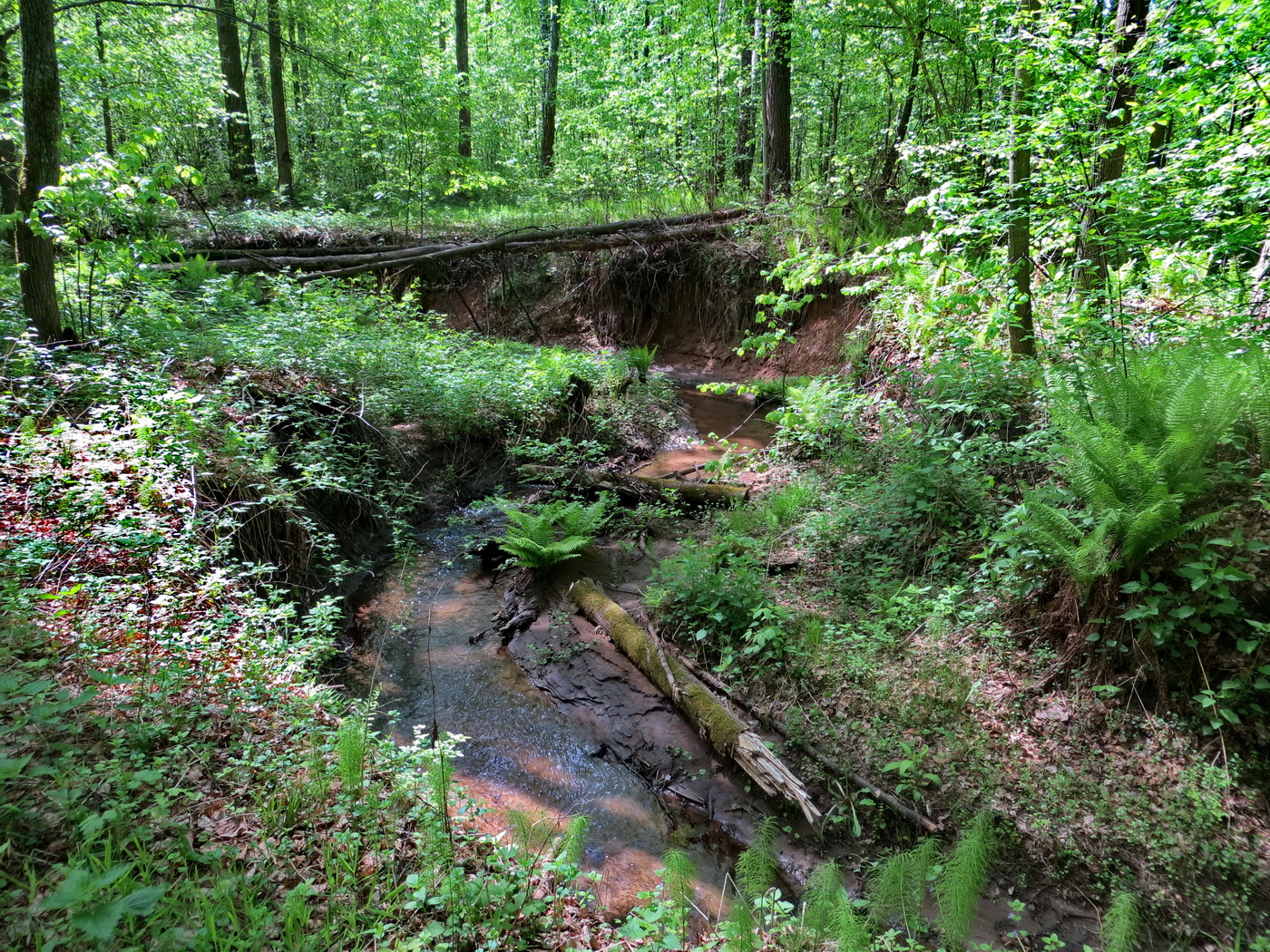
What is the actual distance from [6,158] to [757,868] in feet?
35.6

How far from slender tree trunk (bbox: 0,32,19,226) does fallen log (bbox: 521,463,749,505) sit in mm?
5050

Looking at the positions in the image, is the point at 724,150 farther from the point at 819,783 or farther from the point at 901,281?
the point at 819,783

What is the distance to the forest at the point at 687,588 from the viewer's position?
2393 millimetres

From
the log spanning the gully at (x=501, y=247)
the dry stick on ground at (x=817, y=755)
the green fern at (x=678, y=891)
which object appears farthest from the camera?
the log spanning the gully at (x=501, y=247)

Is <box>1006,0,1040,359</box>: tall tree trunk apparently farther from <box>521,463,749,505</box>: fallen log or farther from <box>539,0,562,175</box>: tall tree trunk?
<box>539,0,562,175</box>: tall tree trunk

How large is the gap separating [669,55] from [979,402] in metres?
11.7

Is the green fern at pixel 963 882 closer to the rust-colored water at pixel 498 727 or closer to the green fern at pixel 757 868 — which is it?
the green fern at pixel 757 868

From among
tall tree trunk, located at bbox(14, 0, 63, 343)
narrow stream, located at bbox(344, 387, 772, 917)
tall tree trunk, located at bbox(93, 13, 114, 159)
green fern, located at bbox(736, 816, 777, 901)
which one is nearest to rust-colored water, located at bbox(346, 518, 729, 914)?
narrow stream, located at bbox(344, 387, 772, 917)

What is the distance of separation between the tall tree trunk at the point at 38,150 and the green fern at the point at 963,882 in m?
7.15

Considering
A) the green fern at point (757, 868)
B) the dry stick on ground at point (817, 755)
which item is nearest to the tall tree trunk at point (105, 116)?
the dry stick on ground at point (817, 755)

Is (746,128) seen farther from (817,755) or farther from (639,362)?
(817,755)

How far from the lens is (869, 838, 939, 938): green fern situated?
101 inches

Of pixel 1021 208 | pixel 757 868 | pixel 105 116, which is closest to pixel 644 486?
pixel 1021 208

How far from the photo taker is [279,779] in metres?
2.61
